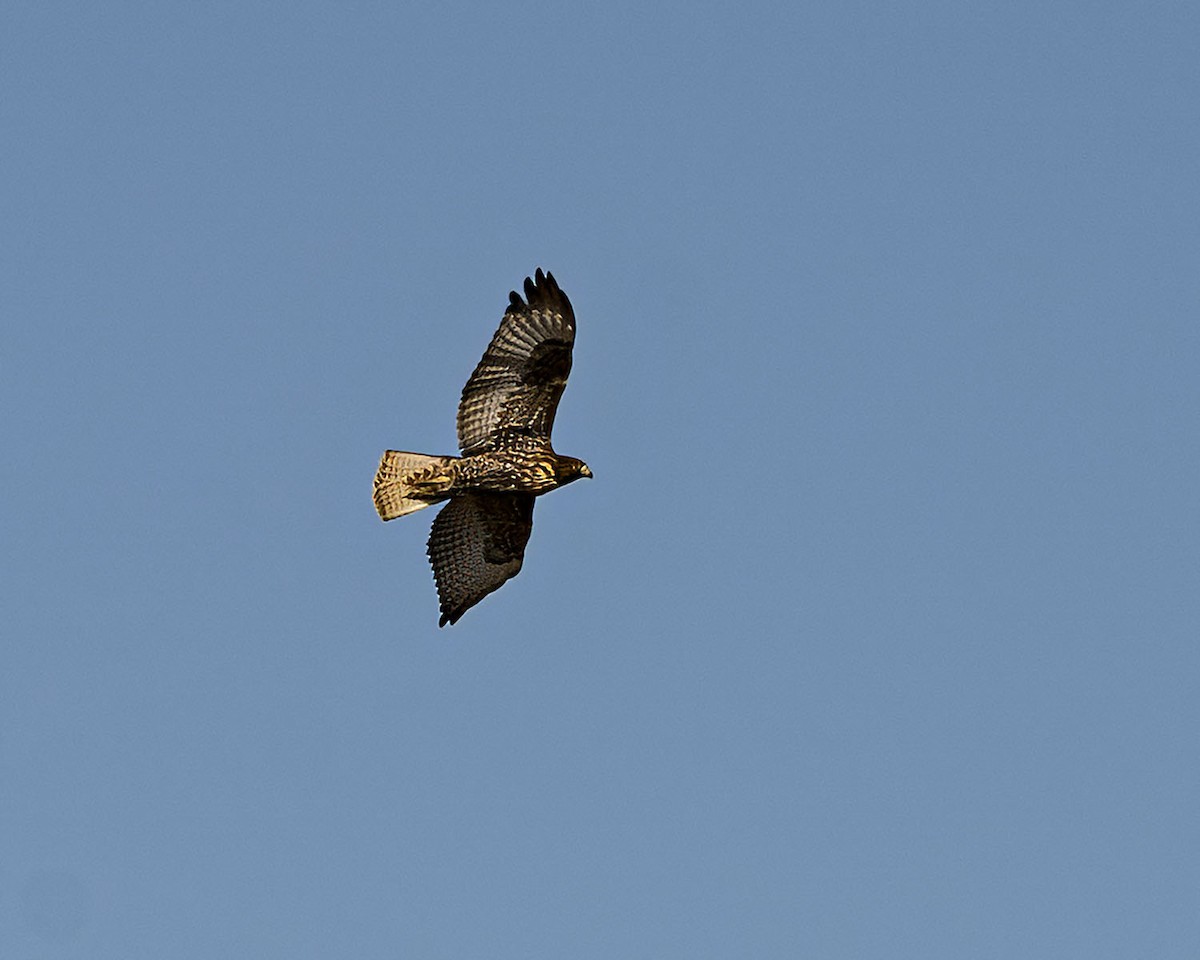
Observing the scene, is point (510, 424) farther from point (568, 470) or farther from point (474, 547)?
point (474, 547)

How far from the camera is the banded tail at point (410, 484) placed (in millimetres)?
27375

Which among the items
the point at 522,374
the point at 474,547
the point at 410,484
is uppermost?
the point at 522,374

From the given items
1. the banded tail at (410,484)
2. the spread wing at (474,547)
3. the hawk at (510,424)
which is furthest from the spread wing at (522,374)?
the spread wing at (474,547)

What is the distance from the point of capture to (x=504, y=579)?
2928 cm

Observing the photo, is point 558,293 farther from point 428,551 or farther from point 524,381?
point 428,551

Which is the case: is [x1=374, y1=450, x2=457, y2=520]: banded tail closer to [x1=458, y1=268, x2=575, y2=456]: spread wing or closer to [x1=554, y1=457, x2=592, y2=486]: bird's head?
[x1=458, y1=268, x2=575, y2=456]: spread wing

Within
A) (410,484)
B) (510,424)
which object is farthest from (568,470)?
(410,484)

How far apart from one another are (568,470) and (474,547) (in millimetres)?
2213

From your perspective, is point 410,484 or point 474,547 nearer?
point 410,484

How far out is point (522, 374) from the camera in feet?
89.9

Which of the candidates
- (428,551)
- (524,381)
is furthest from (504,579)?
(524,381)

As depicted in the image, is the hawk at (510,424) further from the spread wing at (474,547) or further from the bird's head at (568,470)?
the spread wing at (474,547)

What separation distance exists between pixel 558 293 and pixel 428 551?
389cm

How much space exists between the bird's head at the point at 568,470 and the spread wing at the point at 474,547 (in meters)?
1.36
